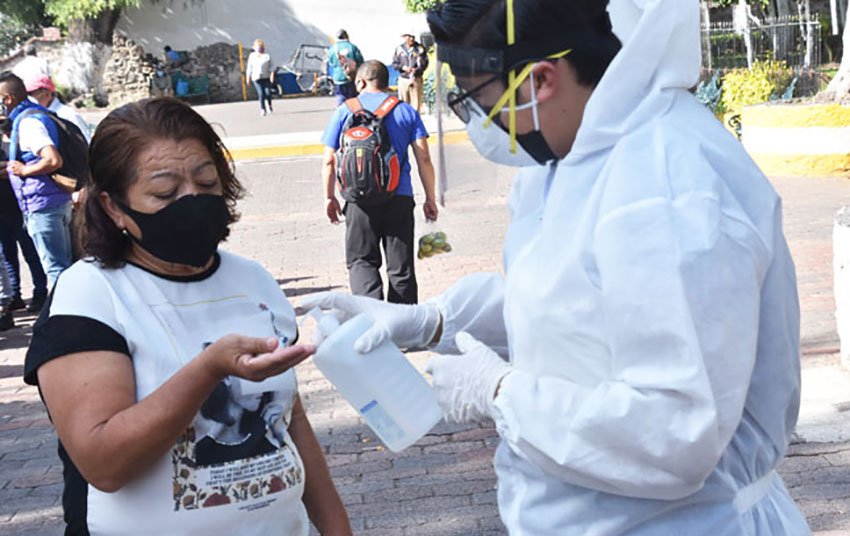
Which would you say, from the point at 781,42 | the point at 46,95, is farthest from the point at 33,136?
the point at 781,42

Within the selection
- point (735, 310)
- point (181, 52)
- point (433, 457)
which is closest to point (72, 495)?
point (735, 310)

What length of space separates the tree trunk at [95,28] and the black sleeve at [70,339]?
30977mm

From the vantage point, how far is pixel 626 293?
1.46m

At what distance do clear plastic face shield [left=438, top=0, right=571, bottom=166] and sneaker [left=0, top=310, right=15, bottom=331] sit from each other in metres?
6.66

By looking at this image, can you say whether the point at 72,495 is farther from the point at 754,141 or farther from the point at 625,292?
the point at 754,141

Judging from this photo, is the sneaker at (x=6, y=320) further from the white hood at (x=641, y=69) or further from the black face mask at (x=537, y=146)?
the white hood at (x=641, y=69)

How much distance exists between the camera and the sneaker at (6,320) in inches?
303

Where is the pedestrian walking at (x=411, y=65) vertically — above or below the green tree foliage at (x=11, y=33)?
below

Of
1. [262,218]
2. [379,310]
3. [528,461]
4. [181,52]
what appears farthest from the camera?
[181,52]

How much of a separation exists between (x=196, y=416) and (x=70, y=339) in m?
0.29

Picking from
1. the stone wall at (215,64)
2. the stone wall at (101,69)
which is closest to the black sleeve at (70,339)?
the stone wall at (101,69)

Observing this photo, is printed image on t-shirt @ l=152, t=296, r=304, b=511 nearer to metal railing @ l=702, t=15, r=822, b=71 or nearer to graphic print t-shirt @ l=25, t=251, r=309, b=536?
graphic print t-shirt @ l=25, t=251, r=309, b=536

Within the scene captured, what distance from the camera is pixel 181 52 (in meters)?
32.0

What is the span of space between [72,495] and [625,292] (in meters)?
1.27
